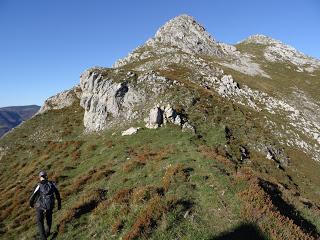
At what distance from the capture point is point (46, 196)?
658 inches

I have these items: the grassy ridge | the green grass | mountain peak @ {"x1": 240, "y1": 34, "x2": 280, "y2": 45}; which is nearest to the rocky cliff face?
the green grass

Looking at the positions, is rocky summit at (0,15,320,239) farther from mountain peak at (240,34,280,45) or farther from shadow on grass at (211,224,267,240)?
mountain peak at (240,34,280,45)

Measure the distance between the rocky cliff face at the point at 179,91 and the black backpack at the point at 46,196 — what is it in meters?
25.5

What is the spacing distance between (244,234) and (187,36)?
91.2m

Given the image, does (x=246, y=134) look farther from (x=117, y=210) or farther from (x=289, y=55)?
(x=289, y=55)

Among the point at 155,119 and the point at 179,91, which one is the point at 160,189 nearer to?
the point at 155,119

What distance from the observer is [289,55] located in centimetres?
11062

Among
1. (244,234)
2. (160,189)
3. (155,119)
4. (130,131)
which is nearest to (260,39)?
(155,119)

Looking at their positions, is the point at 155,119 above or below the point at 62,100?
below

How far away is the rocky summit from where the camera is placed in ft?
57.4

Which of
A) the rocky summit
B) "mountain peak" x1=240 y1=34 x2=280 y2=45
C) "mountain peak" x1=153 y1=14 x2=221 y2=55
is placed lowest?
the rocky summit

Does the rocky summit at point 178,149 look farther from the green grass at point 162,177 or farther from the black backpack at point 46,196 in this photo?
the black backpack at point 46,196

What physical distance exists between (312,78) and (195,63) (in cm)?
3432

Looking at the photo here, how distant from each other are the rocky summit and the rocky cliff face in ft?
0.83
